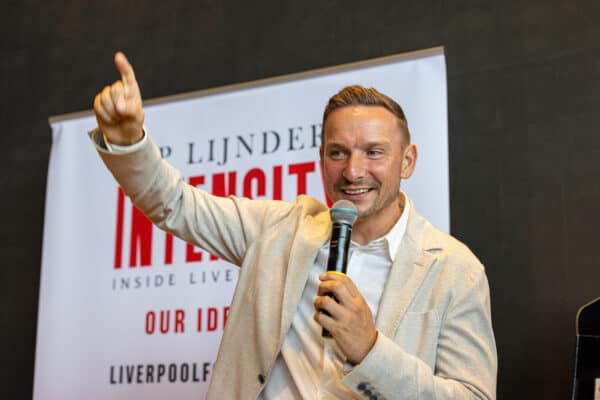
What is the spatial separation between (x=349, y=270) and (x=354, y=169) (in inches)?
10.3

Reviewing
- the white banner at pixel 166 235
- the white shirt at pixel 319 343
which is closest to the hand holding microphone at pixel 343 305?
the white shirt at pixel 319 343

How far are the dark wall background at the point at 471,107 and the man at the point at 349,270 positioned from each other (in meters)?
1.02

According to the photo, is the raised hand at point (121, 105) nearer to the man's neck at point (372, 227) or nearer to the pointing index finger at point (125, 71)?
the pointing index finger at point (125, 71)

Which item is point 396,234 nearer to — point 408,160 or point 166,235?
point 408,160

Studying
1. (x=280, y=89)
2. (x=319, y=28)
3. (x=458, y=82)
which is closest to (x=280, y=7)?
(x=319, y=28)

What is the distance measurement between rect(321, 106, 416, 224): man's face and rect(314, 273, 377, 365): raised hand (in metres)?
0.45

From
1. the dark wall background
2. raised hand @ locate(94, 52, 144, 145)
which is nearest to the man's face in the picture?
raised hand @ locate(94, 52, 144, 145)

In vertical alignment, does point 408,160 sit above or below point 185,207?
above

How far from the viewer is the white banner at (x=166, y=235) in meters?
3.25

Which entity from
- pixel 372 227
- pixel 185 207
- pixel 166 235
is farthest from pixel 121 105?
pixel 166 235

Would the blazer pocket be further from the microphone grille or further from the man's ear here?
the man's ear

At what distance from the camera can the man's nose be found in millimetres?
1940

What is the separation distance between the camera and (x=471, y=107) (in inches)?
126

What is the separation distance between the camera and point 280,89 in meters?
3.39
